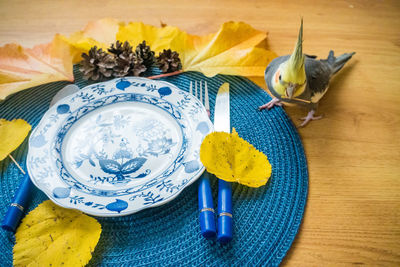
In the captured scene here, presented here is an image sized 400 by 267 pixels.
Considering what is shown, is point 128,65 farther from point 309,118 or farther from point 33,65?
point 309,118

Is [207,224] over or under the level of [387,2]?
under

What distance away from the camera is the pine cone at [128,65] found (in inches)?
21.8

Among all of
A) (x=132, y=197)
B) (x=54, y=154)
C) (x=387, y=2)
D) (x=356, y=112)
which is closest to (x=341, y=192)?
(x=356, y=112)

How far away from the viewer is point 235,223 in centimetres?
41

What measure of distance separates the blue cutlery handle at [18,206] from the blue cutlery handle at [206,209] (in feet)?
0.79

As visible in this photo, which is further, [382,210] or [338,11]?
[338,11]

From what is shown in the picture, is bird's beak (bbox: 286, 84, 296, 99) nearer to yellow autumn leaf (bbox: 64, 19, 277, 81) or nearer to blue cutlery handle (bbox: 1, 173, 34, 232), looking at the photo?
yellow autumn leaf (bbox: 64, 19, 277, 81)

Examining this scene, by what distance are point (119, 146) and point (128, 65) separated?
16 centimetres

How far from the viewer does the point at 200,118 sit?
480 millimetres

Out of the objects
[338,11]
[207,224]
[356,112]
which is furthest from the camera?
[338,11]

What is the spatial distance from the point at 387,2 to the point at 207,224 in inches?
28.3

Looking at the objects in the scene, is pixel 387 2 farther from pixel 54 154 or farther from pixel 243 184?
pixel 54 154

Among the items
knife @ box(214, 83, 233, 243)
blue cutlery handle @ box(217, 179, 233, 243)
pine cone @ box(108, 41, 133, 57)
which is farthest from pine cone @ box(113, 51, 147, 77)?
blue cutlery handle @ box(217, 179, 233, 243)

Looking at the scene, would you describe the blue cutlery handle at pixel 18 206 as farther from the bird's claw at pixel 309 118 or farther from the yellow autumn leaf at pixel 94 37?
the bird's claw at pixel 309 118
